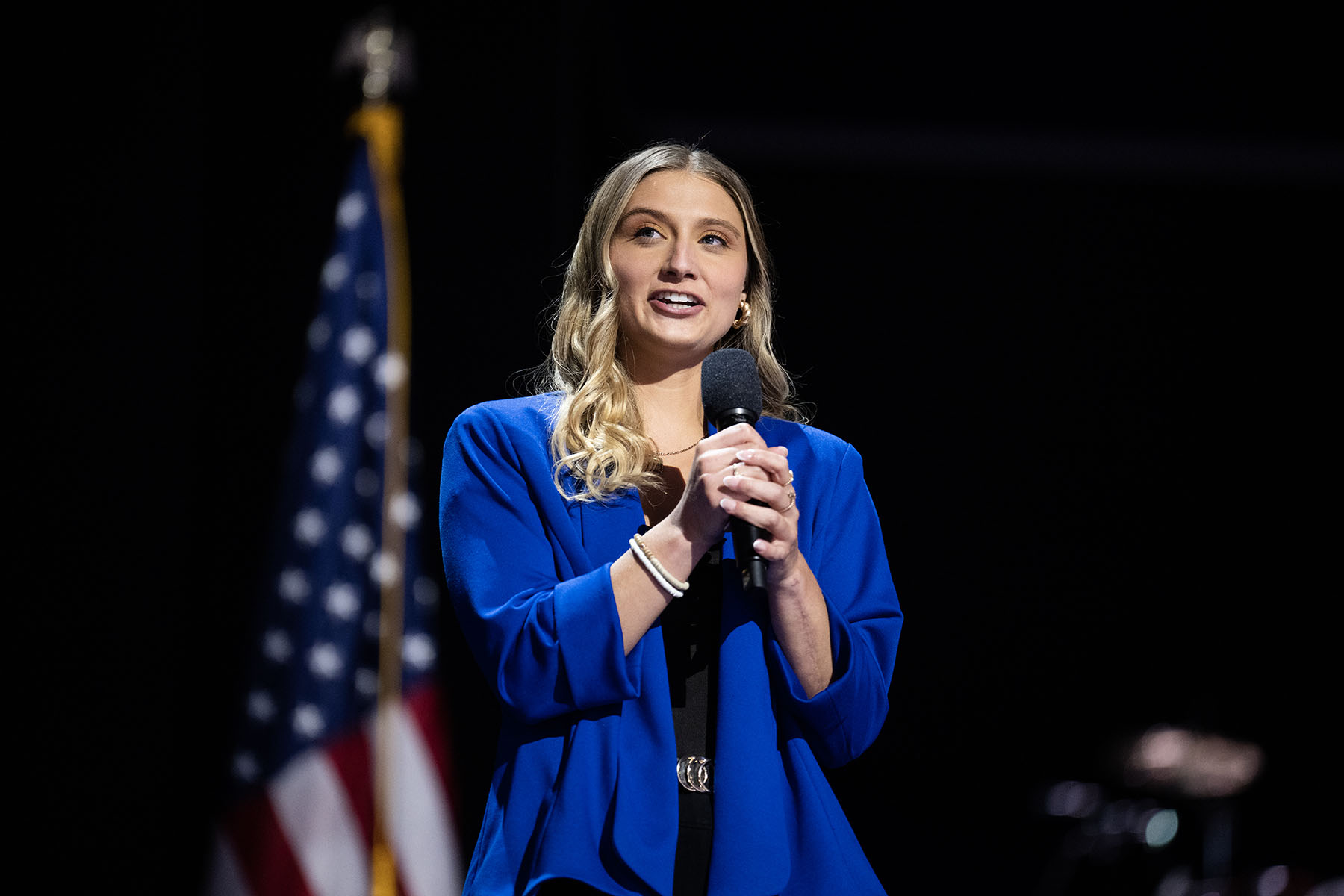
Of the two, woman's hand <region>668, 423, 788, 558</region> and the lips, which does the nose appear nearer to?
the lips

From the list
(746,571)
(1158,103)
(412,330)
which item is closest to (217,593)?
(412,330)

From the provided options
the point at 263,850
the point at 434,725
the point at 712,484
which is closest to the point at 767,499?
the point at 712,484

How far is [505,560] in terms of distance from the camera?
1.21 meters

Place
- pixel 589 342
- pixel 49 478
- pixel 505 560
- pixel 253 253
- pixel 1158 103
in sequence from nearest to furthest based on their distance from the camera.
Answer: pixel 505 560 < pixel 589 342 < pixel 49 478 < pixel 253 253 < pixel 1158 103

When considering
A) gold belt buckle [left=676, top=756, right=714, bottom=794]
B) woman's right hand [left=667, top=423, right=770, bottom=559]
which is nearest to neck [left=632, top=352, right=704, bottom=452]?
woman's right hand [left=667, top=423, right=770, bottom=559]

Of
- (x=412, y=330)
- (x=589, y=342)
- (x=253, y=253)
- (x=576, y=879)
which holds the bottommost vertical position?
(x=576, y=879)

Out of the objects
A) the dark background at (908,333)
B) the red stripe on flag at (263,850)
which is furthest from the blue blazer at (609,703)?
the red stripe on flag at (263,850)

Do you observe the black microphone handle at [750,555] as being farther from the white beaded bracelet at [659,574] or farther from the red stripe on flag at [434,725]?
the red stripe on flag at [434,725]

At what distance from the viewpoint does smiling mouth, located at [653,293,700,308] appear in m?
1.36

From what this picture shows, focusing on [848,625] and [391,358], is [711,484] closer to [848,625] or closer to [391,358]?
[848,625]

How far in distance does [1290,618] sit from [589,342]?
3.49 metres

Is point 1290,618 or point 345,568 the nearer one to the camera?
point 345,568

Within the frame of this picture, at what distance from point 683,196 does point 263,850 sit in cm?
278

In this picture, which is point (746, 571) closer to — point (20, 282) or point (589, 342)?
point (589, 342)
